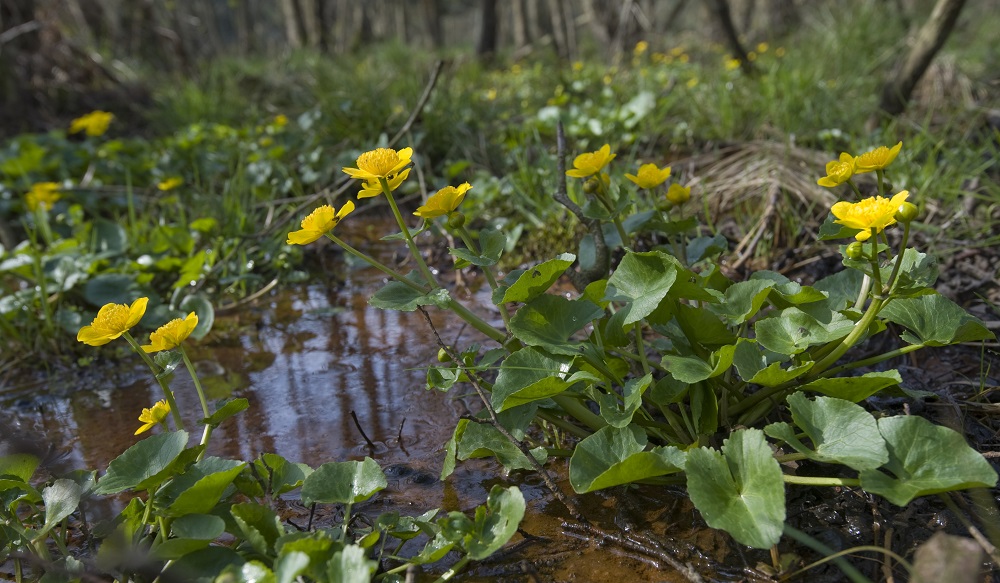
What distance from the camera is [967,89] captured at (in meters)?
3.83

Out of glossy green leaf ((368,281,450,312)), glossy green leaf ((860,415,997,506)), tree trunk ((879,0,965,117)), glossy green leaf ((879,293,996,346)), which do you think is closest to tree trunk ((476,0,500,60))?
tree trunk ((879,0,965,117))

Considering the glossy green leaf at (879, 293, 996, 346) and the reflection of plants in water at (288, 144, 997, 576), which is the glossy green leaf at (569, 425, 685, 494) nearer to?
the reflection of plants in water at (288, 144, 997, 576)

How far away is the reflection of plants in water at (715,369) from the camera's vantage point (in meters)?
1.01

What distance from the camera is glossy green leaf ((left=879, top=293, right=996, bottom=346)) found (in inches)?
46.0

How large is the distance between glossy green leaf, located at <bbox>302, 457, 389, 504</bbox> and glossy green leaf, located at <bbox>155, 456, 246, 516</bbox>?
126 mm

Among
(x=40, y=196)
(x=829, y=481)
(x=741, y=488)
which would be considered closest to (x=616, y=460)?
(x=741, y=488)

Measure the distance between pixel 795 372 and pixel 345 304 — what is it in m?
1.63

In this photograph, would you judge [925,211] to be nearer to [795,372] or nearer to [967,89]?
[795,372]

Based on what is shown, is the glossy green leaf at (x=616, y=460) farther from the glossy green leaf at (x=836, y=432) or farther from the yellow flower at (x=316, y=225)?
the yellow flower at (x=316, y=225)

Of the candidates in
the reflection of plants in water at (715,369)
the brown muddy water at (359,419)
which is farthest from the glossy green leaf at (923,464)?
the brown muddy water at (359,419)

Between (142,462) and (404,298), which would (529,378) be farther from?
(142,462)

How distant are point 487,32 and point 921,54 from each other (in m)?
5.89

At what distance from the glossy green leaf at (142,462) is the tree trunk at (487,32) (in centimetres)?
737

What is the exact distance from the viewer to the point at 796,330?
1210 mm
